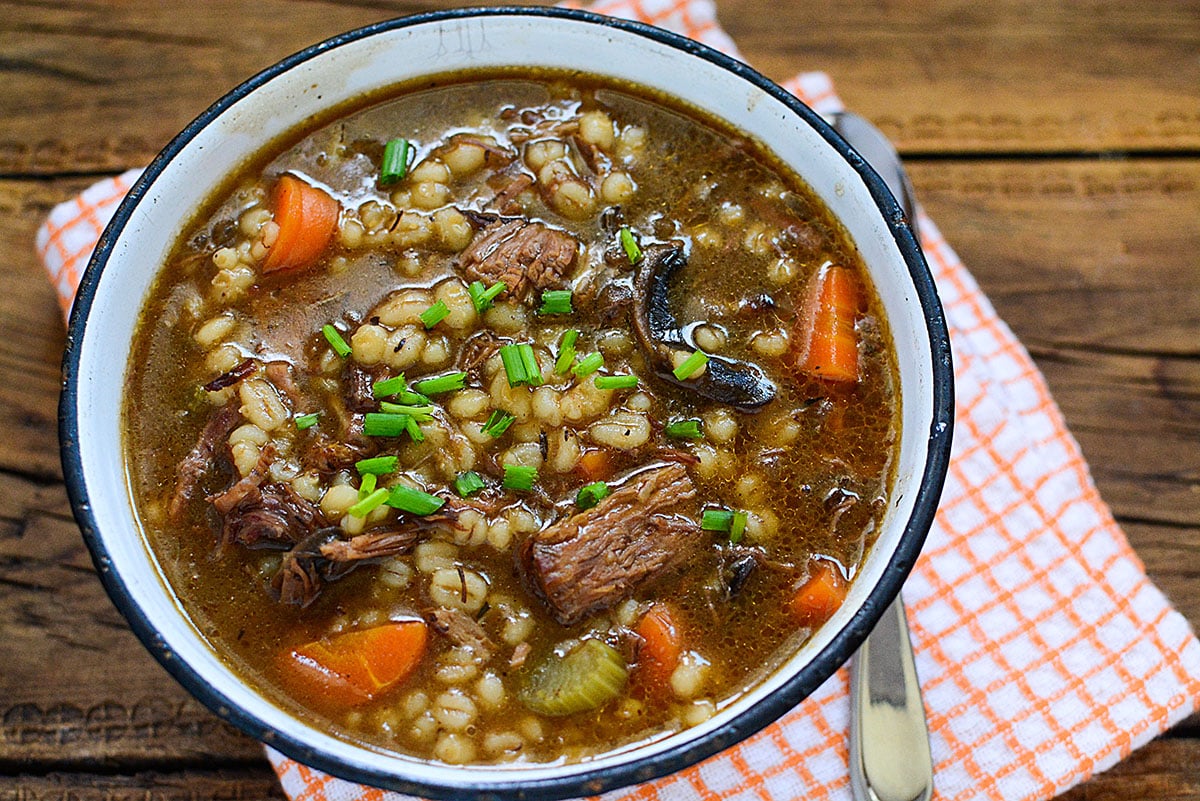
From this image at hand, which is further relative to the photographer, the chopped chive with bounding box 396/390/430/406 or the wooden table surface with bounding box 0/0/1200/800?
the wooden table surface with bounding box 0/0/1200/800

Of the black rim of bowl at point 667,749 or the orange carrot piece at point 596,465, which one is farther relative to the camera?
the orange carrot piece at point 596,465

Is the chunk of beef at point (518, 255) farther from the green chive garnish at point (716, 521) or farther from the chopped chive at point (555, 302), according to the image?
the green chive garnish at point (716, 521)

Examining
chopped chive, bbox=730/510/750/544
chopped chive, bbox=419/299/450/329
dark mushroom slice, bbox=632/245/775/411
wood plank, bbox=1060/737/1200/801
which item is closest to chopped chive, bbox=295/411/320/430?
chopped chive, bbox=419/299/450/329

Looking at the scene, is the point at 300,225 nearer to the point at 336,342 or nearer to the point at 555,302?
the point at 336,342

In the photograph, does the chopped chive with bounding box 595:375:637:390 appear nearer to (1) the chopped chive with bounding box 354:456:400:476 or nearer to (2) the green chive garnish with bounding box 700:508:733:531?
(2) the green chive garnish with bounding box 700:508:733:531

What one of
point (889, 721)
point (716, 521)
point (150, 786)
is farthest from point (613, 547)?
point (150, 786)

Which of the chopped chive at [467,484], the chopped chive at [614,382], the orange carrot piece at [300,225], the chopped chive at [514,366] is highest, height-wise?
the orange carrot piece at [300,225]

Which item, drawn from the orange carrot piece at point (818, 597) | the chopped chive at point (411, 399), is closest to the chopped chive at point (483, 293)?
the chopped chive at point (411, 399)
